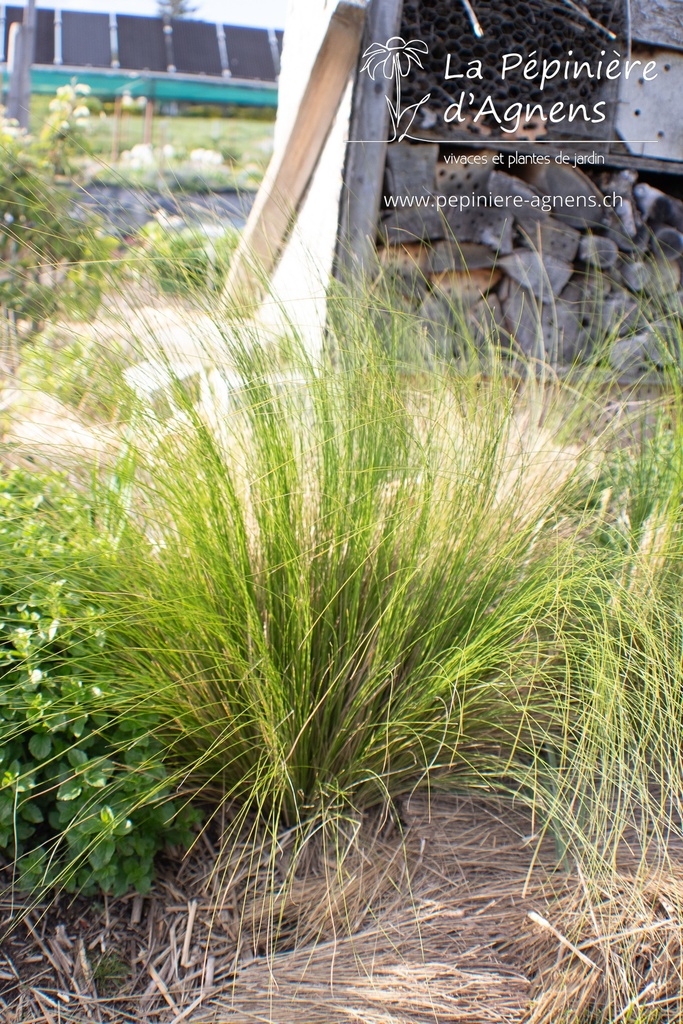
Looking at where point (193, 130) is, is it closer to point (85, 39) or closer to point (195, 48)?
point (195, 48)

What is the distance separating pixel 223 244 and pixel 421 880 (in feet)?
4.75

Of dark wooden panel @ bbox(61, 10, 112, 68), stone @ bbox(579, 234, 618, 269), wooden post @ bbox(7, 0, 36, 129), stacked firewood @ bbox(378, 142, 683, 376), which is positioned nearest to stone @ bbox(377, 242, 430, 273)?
stacked firewood @ bbox(378, 142, 683, 376)

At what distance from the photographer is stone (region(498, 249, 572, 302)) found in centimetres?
308

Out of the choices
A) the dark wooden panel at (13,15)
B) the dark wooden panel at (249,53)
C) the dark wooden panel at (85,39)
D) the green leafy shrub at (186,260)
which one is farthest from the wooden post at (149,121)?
the green leafy shrub at (186,260)

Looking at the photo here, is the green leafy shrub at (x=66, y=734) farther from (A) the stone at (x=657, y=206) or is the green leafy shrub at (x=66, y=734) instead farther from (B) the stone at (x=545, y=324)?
(A) the stone at (x=657, y=206)

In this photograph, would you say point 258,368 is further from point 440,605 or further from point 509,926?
point 509,926

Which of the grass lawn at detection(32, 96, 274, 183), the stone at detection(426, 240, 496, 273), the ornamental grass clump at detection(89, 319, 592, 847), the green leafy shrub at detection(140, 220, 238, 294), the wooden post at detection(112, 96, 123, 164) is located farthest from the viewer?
the grass lawn at detection(32, 96, 274, 183)

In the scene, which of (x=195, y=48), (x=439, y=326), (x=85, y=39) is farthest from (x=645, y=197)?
(x=195, y=48)

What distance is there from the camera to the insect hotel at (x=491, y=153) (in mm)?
2758

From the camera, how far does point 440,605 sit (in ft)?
4.81

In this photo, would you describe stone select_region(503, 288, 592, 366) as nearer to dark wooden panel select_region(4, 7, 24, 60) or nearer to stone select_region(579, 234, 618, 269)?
stone select_region(579, 234, 618, 269)

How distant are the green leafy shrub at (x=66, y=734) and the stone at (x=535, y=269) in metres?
2.22

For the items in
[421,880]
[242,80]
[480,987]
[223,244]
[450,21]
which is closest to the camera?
[480,987]

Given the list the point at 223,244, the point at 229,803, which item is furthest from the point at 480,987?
the point at 223,244
